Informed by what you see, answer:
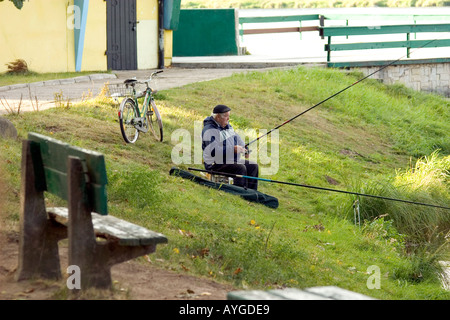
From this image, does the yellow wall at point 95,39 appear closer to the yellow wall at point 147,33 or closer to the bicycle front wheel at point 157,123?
the yellow wall at point 147,33

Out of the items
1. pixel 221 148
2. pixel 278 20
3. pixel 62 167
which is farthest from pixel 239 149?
pixel 278 20

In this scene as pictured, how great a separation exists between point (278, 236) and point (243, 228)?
0.45 metres

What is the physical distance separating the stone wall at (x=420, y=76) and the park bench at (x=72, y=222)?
56.5ft

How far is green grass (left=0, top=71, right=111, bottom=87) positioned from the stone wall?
8.03 metres

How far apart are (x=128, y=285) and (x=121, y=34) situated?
648 inches

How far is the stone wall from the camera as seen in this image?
22.0 metres

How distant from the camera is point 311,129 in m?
16.1

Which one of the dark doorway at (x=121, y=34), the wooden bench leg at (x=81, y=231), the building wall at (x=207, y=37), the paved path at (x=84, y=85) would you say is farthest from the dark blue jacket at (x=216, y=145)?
the building wall at (x=207, y=37)

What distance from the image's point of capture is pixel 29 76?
17.8 metres

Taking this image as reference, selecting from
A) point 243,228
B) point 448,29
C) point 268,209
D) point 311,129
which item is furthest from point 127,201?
point 448,29

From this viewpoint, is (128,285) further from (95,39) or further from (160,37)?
(160,37)

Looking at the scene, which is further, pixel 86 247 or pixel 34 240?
pixel 34 240
